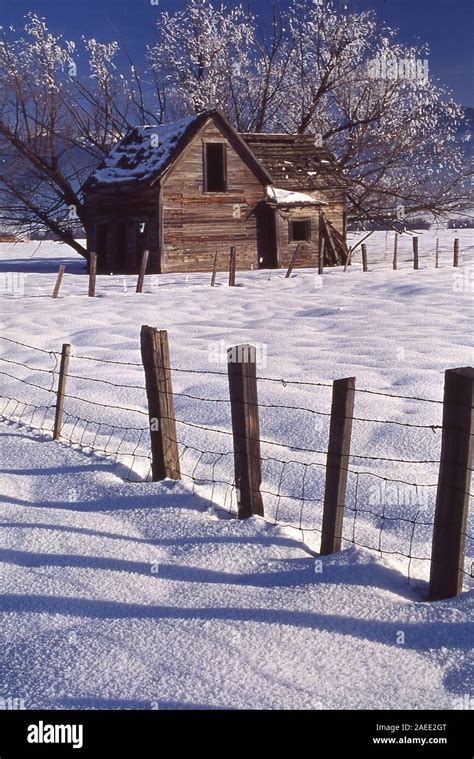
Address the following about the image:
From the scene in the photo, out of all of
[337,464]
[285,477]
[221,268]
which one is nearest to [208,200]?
[221,268]

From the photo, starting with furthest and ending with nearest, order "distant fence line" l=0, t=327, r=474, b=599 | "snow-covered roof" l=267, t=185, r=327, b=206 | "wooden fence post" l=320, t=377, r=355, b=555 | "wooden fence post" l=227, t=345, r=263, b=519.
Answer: "snow-covered roof" l=267, t=185, r=327, b=206 < "wooden fence post" l=227, t=345, r=263, b=519 < "wooden fence post" l=320, t=377, r=355, b=555 < "distant fence line" l=0, t=327, r=474, b=599

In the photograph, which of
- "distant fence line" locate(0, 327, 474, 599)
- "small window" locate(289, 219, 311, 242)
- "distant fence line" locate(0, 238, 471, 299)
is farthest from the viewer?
"small window" locate(289, 219, 311, 242)

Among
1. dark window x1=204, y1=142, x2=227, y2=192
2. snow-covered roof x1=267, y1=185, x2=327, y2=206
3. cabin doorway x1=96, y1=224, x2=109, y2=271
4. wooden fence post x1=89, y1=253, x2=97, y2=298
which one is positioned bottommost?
wooden fence post x1=89, y1=253, x2=97, y2=298

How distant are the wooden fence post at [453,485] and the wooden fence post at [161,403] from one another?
8.70 ft

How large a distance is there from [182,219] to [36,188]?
9.48 meters

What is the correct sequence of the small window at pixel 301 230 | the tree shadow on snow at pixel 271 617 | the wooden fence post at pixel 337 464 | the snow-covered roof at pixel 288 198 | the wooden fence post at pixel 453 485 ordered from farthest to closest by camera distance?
the small window at pixel 301 230 → the snow-covered roof at pixel 288 198 → the wooden fence post at pixel 337 464 → the wooden fence post at pixel 453 485 → the tree shadow on snow at pixel 271 617

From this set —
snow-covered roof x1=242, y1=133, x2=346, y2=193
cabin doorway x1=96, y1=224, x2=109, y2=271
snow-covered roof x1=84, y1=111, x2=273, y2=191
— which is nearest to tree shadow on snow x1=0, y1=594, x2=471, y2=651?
snow-covered roof x1=84, y1=111, x2=273, y2=191

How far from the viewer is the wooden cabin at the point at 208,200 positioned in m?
28.9

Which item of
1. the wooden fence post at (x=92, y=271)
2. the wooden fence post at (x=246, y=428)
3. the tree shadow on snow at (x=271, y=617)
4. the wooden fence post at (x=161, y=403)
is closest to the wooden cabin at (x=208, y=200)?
the wooden fence post at (x=92, y=271)

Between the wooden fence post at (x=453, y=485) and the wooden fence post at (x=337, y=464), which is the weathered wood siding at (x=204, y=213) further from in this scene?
the wooden fence post at (x=453, y=485)

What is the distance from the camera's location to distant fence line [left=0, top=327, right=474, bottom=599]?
4.49m

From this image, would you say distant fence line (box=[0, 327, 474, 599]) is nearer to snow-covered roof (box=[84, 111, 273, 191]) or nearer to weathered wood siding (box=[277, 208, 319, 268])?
snow-covered roof (box=[84, 111, 273, 191])
